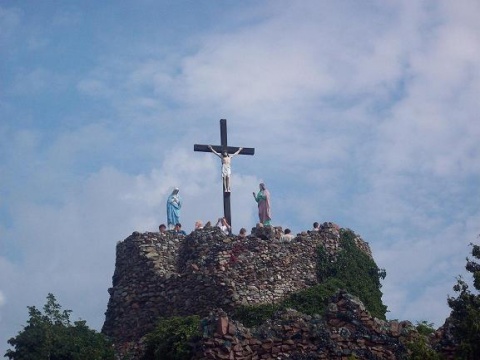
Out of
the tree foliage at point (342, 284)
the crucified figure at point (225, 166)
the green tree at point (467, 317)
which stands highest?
the crucified figure at point (225, 166)

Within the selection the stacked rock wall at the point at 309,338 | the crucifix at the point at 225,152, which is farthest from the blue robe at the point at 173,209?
the stacked rock wall at the point at 309,338

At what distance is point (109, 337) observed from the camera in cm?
2950

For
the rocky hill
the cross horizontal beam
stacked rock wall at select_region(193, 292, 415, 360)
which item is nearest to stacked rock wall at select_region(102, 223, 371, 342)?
the rocky hill

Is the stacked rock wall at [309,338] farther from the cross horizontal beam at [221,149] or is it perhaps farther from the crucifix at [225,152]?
the cross horizontal beam at [221,149]

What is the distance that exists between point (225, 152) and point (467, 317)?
52.0ft

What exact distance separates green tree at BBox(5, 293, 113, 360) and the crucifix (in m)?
8.16

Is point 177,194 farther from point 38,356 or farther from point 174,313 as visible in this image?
point 38,356

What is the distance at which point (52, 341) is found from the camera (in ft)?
87.4

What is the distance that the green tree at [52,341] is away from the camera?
2642cm

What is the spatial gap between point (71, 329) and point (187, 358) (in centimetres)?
558

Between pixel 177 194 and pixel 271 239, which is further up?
pixel 177 194

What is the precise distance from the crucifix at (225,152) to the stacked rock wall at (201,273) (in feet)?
8.30

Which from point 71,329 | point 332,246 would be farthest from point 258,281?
point 71,329

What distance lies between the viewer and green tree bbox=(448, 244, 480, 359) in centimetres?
2031
